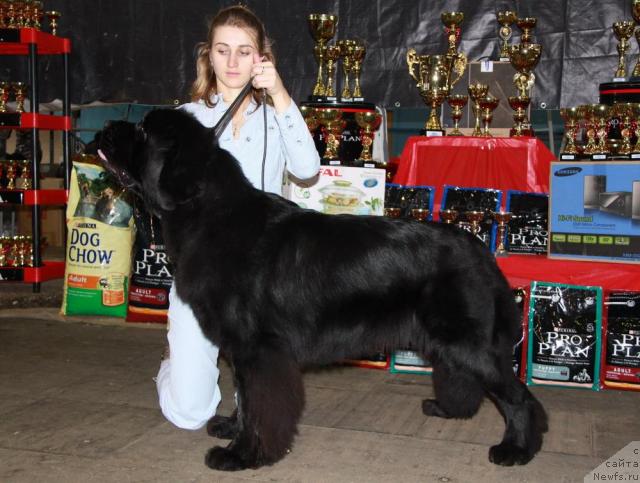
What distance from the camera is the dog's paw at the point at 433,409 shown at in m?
3.60

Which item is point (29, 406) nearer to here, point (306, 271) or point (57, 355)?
point (57, 355)

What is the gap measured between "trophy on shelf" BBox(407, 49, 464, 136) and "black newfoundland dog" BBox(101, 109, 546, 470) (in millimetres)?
2143

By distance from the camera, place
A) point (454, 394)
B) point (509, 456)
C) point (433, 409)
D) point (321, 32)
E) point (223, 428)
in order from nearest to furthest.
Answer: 1. point (509, 456)
2. point (223, 428)
3. point (454, 394)
4. point (433, 409)
5. point (321, 32)

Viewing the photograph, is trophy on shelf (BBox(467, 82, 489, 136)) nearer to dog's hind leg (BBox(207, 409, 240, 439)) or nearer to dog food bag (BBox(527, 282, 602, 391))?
dog food bag (BBox(527, 282, 602, 391))

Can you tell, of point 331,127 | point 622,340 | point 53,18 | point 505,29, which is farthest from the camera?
point 53,18

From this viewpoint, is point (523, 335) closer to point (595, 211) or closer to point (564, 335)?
point (564, 335)

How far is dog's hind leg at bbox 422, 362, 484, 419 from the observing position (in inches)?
135

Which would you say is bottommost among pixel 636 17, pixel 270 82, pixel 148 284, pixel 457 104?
pixel 148 284

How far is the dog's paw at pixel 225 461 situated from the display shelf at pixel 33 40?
429 cm

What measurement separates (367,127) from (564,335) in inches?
76.2

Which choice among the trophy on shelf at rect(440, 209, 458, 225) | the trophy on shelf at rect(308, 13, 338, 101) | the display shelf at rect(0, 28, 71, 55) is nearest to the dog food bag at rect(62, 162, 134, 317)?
the display shelf at rect(0, 28, 71, 55)

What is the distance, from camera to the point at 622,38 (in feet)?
15.6

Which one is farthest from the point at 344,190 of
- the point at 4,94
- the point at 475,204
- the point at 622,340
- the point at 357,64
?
the point at 4,94

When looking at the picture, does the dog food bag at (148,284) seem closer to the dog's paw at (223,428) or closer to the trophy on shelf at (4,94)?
the trophy on shelf at (4,94)
